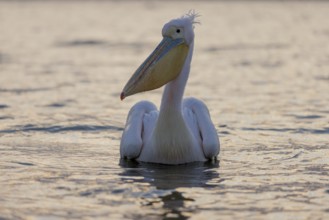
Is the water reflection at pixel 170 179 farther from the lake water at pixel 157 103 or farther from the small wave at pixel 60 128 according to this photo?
the small wave at pixel 60 128

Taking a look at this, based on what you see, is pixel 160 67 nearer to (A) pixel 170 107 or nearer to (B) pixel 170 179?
(A) pixel 170 107

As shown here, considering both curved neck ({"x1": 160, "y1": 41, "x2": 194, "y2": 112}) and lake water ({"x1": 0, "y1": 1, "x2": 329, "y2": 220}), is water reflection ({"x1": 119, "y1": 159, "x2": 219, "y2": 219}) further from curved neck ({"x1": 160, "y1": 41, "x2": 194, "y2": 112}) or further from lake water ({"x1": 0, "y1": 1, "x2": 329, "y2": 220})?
curved neck ({"x1": 160, "y1": 41, "x2": 194, "y2": 112})

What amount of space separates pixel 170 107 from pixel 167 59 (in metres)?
0.39

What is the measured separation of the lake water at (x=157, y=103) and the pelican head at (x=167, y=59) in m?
0.70

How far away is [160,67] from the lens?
749 cm

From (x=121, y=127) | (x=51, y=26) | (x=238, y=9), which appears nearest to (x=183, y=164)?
(x=121, y=127)

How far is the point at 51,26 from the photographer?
20.7 m

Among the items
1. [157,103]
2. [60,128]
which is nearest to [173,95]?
[60,128]

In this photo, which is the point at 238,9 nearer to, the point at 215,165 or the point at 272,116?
the point at 272,116

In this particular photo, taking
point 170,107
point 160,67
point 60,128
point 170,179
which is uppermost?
point 160,67

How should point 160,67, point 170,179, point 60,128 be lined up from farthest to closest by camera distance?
1. point 60,128
2. point 160,67
3. point 170,179

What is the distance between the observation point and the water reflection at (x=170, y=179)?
20.5 ft

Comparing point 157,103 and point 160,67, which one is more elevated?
point 160,67

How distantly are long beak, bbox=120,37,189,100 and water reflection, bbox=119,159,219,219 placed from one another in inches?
24.8
